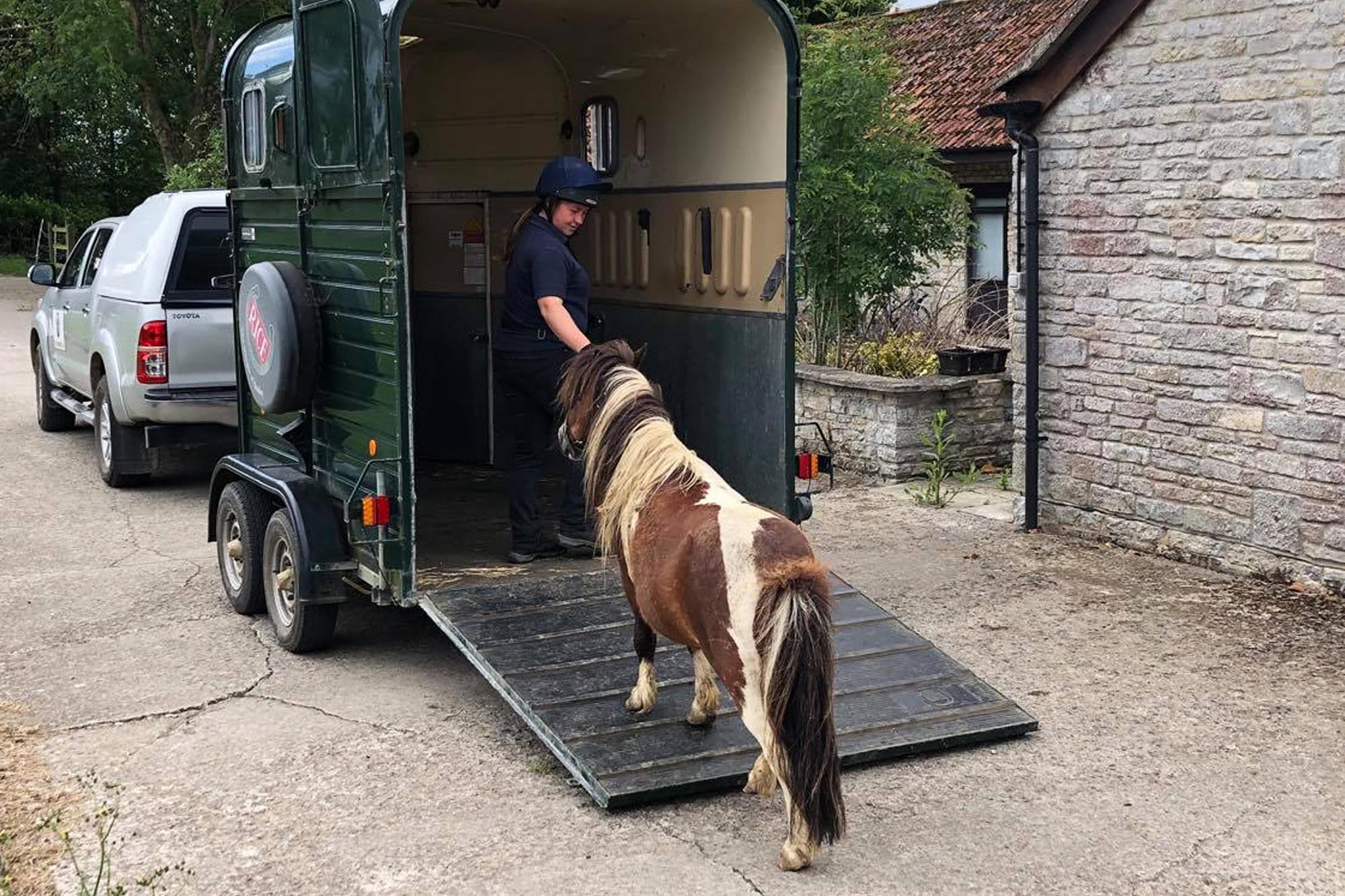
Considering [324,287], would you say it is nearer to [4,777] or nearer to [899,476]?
[4,777]

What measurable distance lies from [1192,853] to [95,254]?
9932 mm

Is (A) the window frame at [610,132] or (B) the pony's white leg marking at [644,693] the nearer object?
(B) the pony's white leg marking at [644,693]

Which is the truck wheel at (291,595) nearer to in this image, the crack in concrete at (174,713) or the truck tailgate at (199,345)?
the crack in concrete at (174,713)

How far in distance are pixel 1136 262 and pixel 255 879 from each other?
252 inches

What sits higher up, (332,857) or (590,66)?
(590,66)

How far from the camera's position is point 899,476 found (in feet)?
36.7

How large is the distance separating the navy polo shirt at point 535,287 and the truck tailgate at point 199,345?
158 inches

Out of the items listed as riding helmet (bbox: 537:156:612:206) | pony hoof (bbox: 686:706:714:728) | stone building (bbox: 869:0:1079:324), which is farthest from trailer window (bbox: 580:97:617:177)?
stone building (bbox: 869:0:1079:324)

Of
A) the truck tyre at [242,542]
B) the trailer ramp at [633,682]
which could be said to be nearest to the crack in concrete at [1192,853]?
the trailer ramp at [633,682]

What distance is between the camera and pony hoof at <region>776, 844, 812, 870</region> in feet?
14.6

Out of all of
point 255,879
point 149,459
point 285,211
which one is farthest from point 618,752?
point 149,459

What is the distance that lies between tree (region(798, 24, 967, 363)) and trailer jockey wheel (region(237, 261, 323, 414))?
5656mm

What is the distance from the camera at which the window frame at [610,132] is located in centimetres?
823

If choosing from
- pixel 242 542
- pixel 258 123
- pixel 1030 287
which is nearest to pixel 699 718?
pixel 242 542
